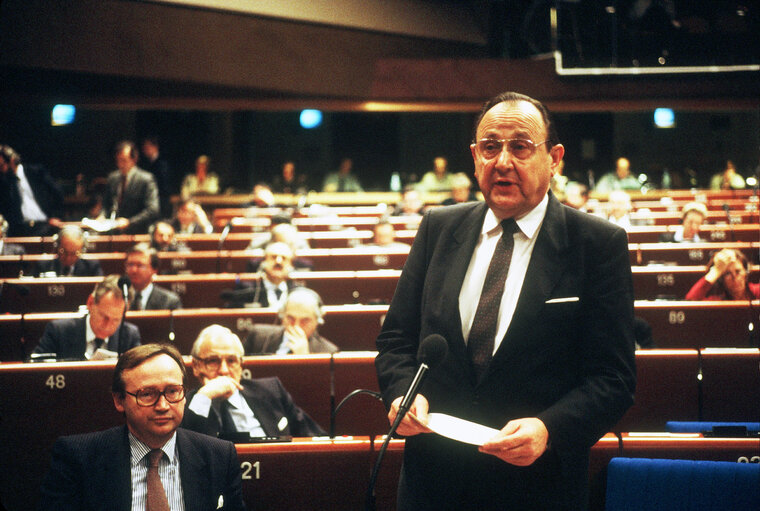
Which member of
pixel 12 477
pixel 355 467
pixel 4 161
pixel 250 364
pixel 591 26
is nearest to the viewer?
pixel 355 467

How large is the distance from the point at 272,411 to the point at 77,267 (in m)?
3.18

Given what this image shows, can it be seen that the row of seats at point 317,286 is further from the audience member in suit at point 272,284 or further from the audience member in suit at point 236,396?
the audience member in suit at point 236,396

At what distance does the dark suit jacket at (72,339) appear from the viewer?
397 centimetres

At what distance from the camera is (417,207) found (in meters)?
8.92

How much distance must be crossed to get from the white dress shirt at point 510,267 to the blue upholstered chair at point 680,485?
930mm

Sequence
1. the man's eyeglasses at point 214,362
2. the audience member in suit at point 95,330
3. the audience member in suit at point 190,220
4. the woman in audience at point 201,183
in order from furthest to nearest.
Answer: the woman in audience at point 201,183
the audience member in suit at point 190,220
the audience member in suit at point 95,330
the man's eyeglasses at point 214,362

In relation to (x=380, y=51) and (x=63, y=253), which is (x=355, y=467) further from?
(x=380, y=51)

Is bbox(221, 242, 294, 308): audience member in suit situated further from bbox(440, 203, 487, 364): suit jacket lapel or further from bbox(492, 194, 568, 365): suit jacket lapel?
bbox(492, 194, 568, 365): suit jacket lapel

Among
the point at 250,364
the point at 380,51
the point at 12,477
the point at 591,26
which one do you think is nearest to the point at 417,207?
the point at 380,51

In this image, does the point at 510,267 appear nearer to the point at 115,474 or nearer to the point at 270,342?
the point at 115,474

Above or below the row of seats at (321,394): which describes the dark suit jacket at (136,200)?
above

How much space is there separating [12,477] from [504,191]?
8.43 ft

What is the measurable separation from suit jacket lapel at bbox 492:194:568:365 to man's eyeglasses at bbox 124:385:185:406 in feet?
3.57

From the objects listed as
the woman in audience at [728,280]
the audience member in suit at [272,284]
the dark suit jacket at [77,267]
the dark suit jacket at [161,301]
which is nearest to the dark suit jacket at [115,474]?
the dark suit jacket at [161,301]
